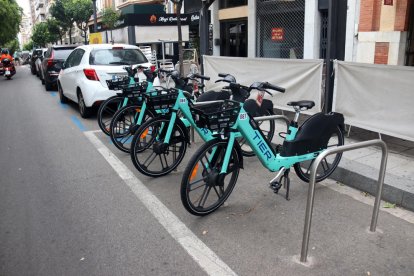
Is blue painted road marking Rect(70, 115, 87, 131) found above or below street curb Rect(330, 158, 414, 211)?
below

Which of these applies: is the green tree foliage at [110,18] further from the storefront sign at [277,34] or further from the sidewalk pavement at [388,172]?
the sidewalk pavement at [388,172]

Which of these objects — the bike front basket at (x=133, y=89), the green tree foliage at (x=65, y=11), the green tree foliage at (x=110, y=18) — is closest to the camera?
the bike front basket at (x=133, y=89)

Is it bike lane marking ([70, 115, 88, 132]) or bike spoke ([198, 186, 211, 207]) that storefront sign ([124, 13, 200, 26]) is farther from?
bike spoke ([198, 186, 211, 207])

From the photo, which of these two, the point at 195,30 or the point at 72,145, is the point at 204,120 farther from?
the point at 195,30

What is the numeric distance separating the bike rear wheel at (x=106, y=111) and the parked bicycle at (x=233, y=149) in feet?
9.31

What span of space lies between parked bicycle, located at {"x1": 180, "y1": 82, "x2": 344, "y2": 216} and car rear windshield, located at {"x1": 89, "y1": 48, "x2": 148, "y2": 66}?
4.78 meters

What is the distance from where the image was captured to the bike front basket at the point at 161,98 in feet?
16.4

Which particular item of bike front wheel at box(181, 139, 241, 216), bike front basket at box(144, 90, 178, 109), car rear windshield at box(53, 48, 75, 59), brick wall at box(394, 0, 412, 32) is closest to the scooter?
car rear windshield at box(53, 48, 75, 59)

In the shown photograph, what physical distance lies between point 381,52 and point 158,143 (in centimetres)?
816

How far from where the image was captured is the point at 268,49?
1386 centimetres

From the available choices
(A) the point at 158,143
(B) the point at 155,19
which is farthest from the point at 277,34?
(B) the point at 155,19

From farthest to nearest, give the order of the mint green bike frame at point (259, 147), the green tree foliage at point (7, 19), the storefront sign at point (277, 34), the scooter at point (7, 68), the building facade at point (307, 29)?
1. the green tree foliage at point (7, 19)
2. the scooter at point (7, 68)
3. the storefront sign at point (277, 34)
4. the building facade at point (307, 29)
5. the mint green bike frame at point (259, 147)

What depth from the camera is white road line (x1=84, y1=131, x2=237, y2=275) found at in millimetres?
3182

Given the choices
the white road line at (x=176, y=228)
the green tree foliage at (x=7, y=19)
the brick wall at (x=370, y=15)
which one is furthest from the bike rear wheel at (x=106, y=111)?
the green tree foliage at (x=7, y=19)
